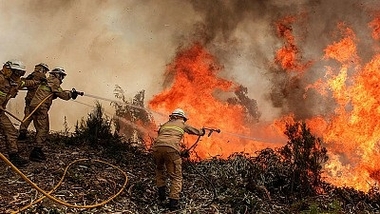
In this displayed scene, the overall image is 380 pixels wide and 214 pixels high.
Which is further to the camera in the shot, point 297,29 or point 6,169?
point 297,29

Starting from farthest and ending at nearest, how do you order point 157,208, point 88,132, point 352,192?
1. point 88,132
2. point 352,192
3. point 157,208

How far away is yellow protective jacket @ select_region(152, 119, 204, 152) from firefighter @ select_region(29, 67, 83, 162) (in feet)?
8.48

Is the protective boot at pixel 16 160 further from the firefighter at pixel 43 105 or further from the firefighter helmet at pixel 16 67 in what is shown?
the firefighter helmet at pixel 16 67

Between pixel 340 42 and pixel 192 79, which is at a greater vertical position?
pixel 340 42

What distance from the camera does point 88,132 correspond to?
10.8 meters

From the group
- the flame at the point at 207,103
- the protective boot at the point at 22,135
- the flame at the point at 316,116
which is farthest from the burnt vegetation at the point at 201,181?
the flame at the point at 207,103

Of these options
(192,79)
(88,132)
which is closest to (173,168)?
(88,132)

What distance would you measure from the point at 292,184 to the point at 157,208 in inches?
122

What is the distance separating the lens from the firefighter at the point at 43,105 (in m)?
8.73

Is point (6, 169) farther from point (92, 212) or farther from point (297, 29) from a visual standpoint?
point (297, 29)

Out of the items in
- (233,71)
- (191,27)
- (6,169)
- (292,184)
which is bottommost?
(6,169)

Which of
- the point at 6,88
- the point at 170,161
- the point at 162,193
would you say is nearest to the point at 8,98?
the point at 6,88

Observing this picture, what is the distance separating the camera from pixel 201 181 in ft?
28.9

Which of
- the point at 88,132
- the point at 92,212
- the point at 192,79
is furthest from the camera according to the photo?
the point at 192,79
